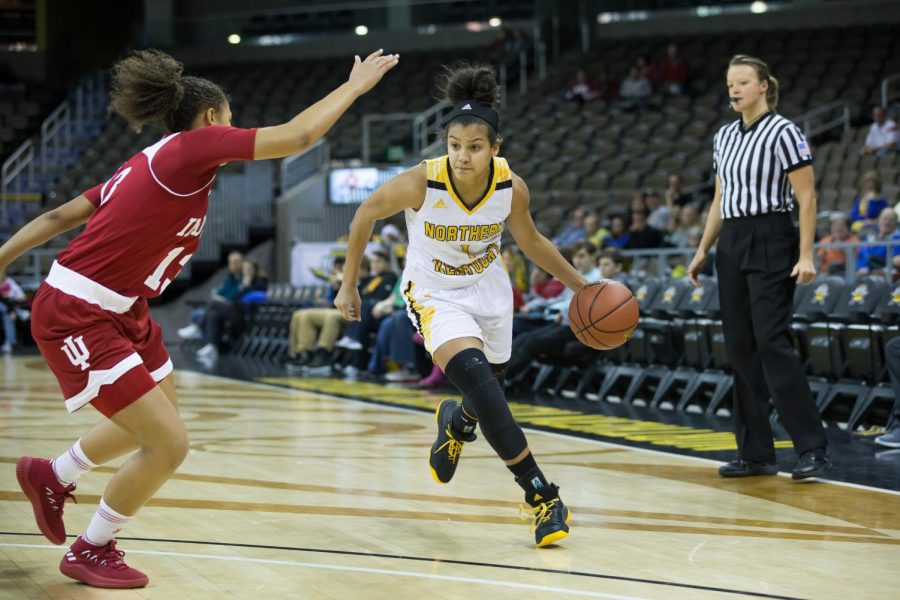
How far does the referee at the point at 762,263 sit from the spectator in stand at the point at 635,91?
12.7 m

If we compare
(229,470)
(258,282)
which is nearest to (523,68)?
(258,282)

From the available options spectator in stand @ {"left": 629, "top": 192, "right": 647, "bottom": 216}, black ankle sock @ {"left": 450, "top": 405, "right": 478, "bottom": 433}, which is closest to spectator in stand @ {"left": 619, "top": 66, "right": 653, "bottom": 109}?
spectator in stand @ {"left": 629, "top": 192, "right": 647, "bottom": 216}

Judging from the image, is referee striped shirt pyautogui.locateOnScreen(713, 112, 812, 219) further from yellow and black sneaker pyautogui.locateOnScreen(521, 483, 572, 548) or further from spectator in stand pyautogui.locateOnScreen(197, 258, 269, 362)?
spectator in stand pyautogui.locateOnScreen(197, 258, 269, 362)

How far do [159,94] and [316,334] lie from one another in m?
9.38

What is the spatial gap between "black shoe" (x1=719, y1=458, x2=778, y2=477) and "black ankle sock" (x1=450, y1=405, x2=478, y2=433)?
5.15ft

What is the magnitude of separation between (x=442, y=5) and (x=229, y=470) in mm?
18470

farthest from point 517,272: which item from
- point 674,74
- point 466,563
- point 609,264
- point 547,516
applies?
point 674,74

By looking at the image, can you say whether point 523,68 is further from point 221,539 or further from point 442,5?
point 221,539

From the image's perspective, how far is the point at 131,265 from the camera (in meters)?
3.55

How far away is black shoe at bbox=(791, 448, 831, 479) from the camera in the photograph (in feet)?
17.5

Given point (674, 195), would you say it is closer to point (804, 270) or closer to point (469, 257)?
point (804, 270)

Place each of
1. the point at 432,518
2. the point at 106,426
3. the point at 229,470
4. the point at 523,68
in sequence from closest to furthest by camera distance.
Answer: the point at 106,426, the point at 432,518, the point at 229,470, the point at 523,68

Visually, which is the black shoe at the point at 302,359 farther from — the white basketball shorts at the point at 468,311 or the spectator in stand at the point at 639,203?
the white basketball shorts at the point at 468,311

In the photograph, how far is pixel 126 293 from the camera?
11.8 feet
